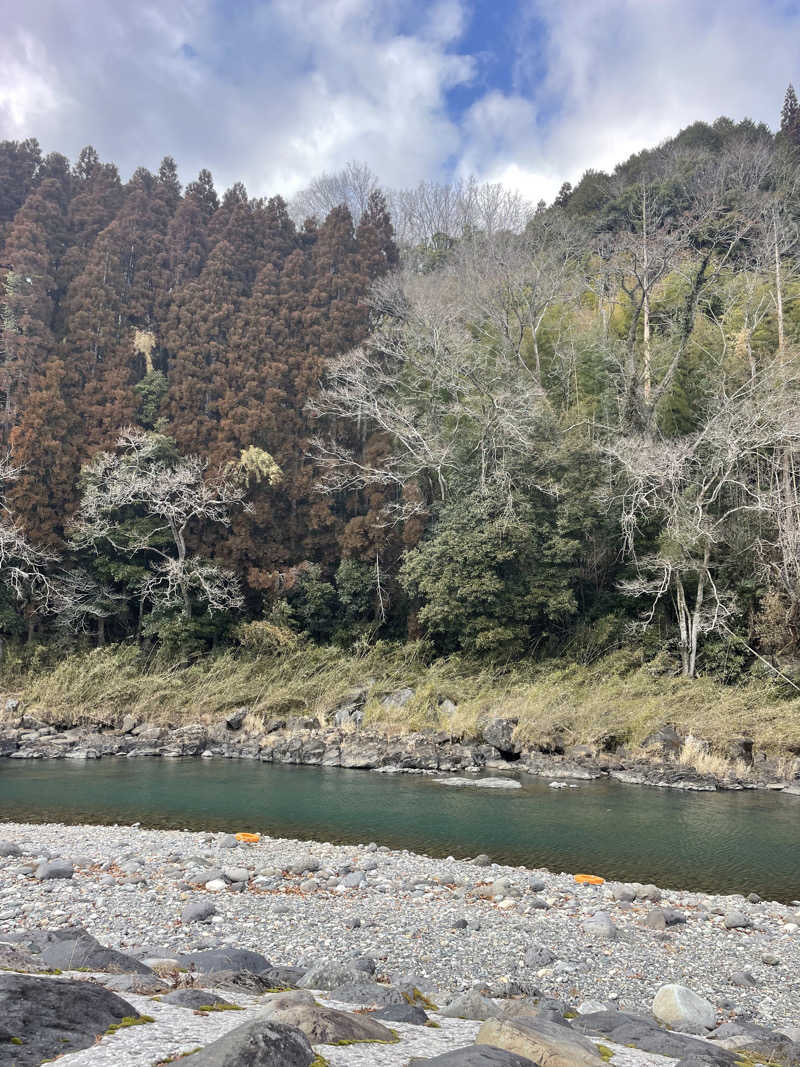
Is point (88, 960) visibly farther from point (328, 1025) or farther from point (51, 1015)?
point (328, 1025)

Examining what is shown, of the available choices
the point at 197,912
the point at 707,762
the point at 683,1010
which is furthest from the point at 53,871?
the point at 707,762

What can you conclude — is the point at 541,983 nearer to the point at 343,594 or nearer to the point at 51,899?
the point at 51,899

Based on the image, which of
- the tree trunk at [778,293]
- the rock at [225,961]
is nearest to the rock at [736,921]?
the rock at [225,961]

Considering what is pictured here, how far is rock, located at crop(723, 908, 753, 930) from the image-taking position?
6.85 metres

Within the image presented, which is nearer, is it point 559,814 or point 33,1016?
point 33,1016

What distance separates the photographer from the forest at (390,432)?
69.6 feet

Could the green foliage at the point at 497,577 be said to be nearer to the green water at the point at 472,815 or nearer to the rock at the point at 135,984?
the green water at the point at 472,815

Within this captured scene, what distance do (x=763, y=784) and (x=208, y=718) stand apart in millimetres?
14557

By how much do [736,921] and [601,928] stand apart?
4.96 feet

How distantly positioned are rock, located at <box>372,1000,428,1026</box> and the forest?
58.5 feet

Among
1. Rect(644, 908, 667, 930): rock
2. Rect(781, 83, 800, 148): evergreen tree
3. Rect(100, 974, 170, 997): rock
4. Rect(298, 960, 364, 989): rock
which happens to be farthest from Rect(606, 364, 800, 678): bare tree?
Rect(781, 83, 800, 148): evergreen tree

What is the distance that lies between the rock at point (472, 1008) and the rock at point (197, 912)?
3099mm

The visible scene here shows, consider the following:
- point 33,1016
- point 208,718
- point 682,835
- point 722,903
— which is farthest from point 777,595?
point 33,1016

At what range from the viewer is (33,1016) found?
245cm
